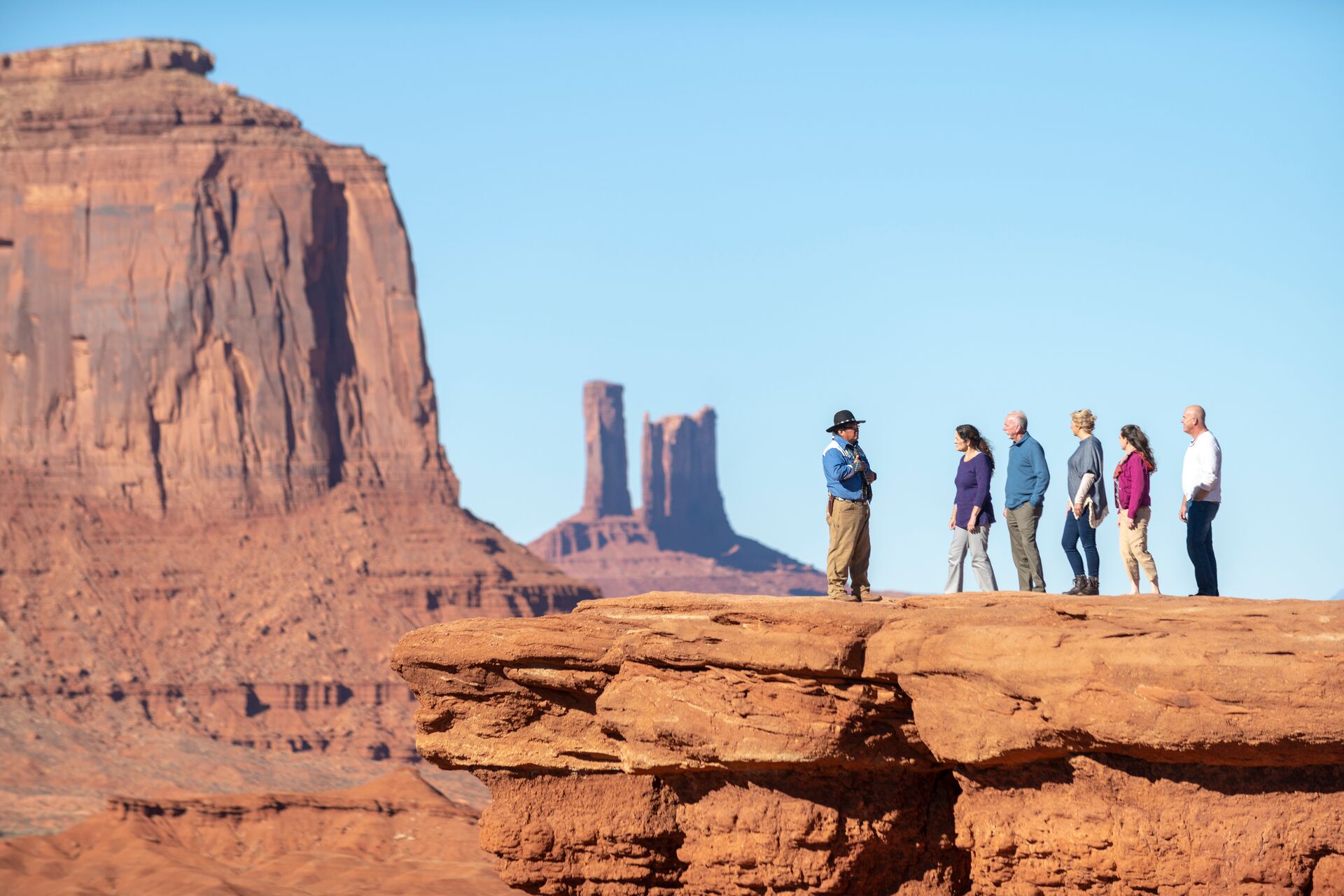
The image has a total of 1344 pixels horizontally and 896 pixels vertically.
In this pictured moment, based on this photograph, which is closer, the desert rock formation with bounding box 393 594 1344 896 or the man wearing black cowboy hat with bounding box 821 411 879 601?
the desert rock formation with bounding box 393 594 1344 896

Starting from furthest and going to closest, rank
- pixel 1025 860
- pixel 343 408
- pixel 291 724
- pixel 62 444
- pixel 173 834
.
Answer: pixel 343 408, pixel 62 444, pixel 291 724, pixel 173 834, pixel 1025 860

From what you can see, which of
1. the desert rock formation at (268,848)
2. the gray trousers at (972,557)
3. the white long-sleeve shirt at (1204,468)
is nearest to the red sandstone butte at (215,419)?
the desert rock formation at (268,848)

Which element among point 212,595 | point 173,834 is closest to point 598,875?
point 173,834

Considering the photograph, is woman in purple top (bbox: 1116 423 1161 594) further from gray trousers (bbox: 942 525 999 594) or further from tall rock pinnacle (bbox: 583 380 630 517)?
tall rock pinnacle (bbox: 583 380 630 517)

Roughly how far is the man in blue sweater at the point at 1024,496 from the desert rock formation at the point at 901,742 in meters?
1.79

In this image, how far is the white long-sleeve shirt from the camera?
1853cm

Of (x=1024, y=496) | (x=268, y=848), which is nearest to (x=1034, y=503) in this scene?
(x=1024, y=496)

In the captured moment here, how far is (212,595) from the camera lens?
93062mm

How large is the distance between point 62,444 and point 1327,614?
294ft

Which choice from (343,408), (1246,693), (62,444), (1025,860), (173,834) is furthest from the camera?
(343,408)

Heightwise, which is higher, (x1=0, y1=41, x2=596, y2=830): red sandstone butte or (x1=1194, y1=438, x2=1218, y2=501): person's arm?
(x1=0, y1=41, x2=596, y2=830): red sandstone butte

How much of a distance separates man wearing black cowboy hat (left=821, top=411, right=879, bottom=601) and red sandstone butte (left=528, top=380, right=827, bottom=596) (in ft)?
540

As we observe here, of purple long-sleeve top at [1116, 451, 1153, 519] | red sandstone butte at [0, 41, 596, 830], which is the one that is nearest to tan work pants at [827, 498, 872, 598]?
purple long-sleeve top at [1116, 451, 1153, 519]

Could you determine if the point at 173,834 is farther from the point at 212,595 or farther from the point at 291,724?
the point at 212,595
